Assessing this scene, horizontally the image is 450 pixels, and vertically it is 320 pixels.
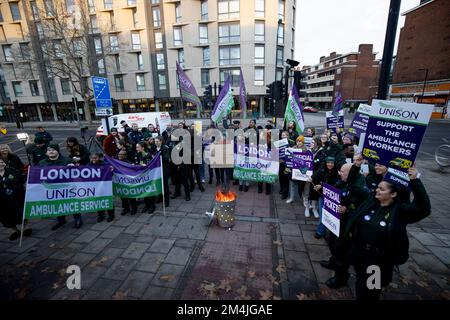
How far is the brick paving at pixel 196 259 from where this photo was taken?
3.37 m

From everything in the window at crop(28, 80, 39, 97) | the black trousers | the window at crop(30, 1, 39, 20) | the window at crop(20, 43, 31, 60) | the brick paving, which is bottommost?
the brick paving

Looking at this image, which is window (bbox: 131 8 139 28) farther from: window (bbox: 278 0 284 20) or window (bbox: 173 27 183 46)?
window (bbox: 278 0 284 20)

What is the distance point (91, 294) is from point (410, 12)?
5632cm

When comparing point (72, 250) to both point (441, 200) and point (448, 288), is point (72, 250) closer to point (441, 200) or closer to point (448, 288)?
point (448, 288)

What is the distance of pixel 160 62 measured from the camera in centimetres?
3416

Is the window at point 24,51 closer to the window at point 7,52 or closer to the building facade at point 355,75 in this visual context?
the window at point 7,52

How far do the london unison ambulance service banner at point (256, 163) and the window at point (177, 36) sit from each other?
3231cm

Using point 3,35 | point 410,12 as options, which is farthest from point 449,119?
point 3,35

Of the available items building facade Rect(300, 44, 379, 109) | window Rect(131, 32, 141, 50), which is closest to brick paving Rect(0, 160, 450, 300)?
window Rect(131, 32, 141, 50)

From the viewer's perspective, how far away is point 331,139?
225 inches

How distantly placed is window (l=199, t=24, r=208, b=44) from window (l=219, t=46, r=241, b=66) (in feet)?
9.92

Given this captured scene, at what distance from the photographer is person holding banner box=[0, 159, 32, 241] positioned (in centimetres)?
468

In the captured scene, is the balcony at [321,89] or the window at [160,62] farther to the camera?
the balcony at [321,89]

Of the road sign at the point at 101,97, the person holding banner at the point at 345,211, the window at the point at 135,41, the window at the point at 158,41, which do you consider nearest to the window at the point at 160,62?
the window at the point at 158,41
